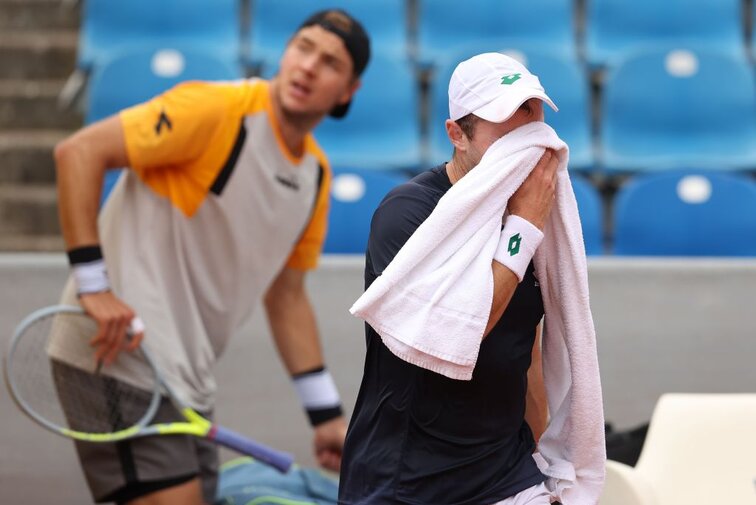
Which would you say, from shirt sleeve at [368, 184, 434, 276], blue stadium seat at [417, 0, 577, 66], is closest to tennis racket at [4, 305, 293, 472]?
shirt sleeve at [368, 184, 434, 276]

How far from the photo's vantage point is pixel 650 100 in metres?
5.59

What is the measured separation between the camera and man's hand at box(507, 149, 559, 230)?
A: 210 cm

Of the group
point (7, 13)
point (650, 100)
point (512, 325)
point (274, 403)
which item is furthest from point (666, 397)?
point (7, 13)

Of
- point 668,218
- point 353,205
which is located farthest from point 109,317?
point 668,218

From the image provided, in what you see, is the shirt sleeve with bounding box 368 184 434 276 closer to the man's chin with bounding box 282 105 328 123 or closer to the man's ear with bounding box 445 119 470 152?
the man's ear with bounding box 445 119 470 152

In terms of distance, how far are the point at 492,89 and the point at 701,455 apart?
3.95ft

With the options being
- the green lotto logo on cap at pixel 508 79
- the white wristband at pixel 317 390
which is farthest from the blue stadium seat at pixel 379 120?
the green lotto logo on cap at pixel 508 79

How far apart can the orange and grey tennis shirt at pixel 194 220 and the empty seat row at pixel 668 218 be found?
4.10ft

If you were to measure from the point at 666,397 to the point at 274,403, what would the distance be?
1728 millimetres

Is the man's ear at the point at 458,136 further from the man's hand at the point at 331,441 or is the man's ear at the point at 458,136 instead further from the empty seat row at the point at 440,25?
the empty seat row at the point at 440,25

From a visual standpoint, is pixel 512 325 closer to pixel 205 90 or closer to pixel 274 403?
pixel 205 90

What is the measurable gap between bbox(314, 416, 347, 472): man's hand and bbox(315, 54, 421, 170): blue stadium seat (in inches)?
74.5

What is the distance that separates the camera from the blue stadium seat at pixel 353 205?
15.4 ft

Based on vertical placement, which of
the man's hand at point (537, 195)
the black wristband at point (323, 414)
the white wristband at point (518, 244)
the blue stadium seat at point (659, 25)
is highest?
the man's hand at point (537, 195)
